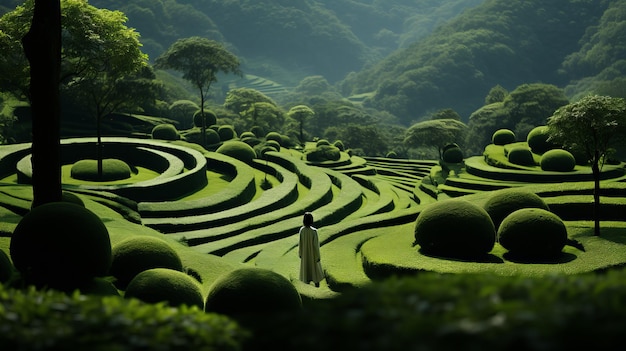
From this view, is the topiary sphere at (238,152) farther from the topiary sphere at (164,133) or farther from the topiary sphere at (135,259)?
the topiary sphere at (135,259)

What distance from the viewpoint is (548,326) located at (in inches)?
127

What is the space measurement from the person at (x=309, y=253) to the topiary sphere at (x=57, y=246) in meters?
4.77

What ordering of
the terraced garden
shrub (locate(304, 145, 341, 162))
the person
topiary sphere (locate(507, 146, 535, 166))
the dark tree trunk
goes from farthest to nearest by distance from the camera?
shrub (locate(304, 145, 341, 162)) < topiary sphere (locate(507, 146, 535, 166)) < the terraced garden < the person < the dark tree trunk

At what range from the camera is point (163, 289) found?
30.1 feet

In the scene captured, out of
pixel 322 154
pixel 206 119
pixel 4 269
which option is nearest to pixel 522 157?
pixel 322 154

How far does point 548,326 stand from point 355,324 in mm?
1244

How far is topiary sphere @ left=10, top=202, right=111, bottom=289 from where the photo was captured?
8.99m

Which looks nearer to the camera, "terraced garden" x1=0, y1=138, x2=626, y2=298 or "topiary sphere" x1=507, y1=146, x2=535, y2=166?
"terraced garden" x1=0, y1=138, x2=626, y2=298

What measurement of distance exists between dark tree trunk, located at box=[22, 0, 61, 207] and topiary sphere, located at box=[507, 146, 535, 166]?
2805 cm

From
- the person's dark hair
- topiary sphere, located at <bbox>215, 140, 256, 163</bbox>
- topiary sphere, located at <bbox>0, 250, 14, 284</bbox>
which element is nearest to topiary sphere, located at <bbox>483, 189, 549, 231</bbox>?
the person's dark hair

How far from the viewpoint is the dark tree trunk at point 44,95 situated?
36.5 feet

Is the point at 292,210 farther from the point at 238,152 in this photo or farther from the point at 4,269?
the point at 4,269

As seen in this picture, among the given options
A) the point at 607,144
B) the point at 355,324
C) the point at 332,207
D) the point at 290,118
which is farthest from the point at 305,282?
the point at 290,118

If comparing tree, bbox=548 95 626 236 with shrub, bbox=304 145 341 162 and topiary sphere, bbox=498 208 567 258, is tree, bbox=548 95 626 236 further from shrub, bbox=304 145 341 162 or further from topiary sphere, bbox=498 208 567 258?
shrub, bbox=304 145 341 162
